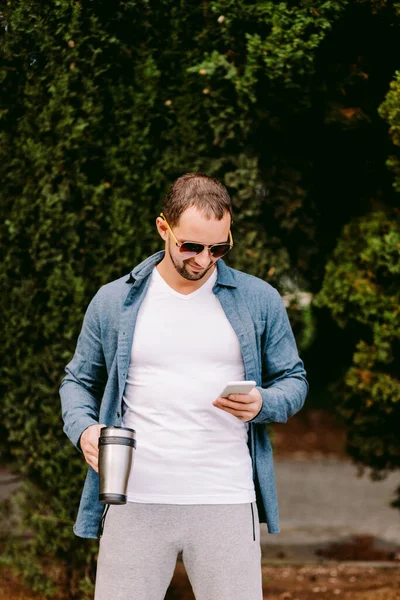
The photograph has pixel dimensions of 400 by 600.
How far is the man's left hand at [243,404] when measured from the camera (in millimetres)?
2523

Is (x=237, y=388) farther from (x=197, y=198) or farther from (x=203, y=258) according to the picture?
→ (x=197, y=198)

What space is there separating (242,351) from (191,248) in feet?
1.27

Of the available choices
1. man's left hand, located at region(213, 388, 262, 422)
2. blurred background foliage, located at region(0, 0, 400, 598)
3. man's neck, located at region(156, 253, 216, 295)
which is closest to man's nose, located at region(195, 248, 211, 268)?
man's neck, located at region(156, 253, 216, 295)

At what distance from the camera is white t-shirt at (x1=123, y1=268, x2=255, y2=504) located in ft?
8.64

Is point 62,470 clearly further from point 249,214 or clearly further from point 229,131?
point 229,131

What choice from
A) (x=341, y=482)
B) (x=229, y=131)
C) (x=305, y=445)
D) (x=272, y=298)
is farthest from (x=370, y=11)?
(x=305, y=445)

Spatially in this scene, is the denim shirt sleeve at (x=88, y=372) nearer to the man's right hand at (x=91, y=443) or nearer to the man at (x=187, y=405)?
the man at (x=187, y=405)

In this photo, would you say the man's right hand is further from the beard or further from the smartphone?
the beard

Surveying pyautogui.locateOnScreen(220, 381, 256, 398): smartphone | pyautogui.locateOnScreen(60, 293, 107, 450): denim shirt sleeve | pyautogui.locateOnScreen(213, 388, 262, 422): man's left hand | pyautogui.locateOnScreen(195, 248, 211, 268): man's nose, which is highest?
pyautogui.locateOnScreen(195, 248, 211, 268): man's nose

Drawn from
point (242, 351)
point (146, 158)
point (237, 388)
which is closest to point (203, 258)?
point (242, 351)

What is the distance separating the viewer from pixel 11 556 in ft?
15.3

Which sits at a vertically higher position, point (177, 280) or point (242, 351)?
point (177, 280)

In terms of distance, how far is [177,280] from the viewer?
9.13ft

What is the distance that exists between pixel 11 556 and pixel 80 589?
51 cm
